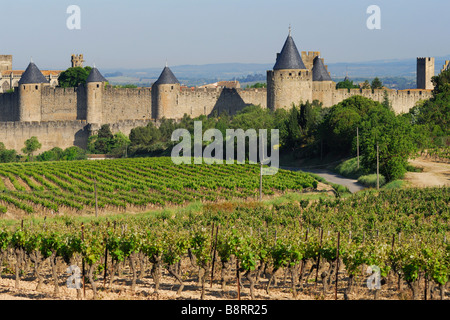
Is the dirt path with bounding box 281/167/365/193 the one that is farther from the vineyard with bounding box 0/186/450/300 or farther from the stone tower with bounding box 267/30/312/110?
the vineyard with bounding box 0/186/450/300

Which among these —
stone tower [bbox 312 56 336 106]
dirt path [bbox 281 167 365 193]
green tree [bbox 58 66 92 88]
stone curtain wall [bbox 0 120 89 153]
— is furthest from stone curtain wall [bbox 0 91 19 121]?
dirt path [bbox 281 167 365 193]

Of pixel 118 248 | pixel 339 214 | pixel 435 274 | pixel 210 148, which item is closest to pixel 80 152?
pixel 210 148

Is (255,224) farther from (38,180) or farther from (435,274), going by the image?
(38,180)

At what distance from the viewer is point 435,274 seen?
12.6 metres

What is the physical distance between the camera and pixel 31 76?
46.4 meters

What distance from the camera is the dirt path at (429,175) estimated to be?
1074 inches

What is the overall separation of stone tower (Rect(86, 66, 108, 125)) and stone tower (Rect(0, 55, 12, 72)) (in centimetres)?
3210

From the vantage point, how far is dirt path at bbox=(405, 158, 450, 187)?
27.3m

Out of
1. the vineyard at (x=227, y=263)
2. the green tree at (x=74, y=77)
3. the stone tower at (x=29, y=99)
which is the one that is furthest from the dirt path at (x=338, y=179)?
the green tree at (x=74, y=77)

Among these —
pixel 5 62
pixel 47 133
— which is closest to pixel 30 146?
pixel 47 133

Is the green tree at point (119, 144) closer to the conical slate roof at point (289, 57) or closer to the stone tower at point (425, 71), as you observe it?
the conical slate roof at point (289, 57)

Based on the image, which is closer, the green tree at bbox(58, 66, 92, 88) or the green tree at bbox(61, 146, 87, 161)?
the green tree at bbox(61, 146, 87, 161)

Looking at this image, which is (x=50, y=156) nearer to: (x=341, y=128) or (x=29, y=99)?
(x=29, y=99)
